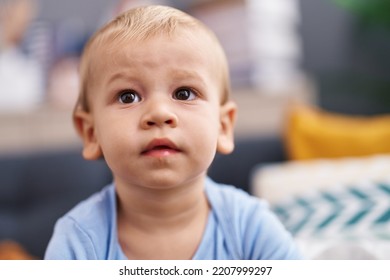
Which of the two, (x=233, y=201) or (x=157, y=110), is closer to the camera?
(x=157, y=110)

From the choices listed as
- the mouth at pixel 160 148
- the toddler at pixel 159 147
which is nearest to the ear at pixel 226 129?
the toddler at pixel 159 147

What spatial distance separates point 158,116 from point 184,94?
0.05 m

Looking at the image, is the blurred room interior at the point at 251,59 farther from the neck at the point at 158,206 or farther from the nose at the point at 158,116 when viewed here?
the nose at the point at 158,116

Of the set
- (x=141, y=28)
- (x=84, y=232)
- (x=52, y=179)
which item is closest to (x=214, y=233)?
(x=84, y=232)

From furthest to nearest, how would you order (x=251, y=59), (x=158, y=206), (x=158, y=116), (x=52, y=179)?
(x=251, y=59) → (x=52, y=179) → (x=158, y=206) → (x=158, y=116)

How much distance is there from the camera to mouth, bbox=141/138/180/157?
1.80 ft

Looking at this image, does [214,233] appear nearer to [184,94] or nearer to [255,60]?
[184,94]

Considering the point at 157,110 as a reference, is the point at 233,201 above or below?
below

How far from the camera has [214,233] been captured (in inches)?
26.5

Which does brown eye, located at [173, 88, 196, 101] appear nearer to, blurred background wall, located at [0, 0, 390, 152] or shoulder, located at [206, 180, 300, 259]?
shoulder, located at [206, 180, 300, 259]

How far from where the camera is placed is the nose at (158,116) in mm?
540

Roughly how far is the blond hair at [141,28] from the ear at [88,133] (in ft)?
0.06

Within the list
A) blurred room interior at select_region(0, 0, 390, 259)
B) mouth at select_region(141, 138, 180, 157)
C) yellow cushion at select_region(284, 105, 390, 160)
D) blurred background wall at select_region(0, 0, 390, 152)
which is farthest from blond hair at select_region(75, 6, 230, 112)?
blurred background wall at select_region(0, 0, 390, 152)

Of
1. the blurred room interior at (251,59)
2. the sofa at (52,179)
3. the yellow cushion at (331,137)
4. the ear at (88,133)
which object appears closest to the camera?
the ear at (88,133)
